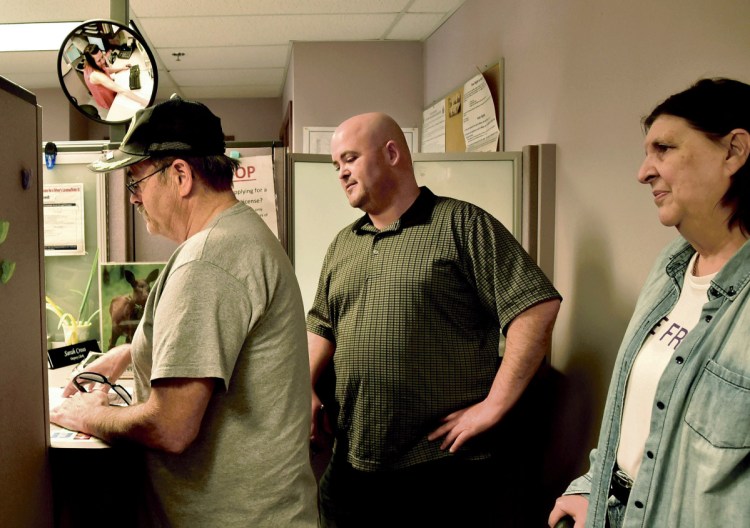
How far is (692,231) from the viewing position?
1.02 meters

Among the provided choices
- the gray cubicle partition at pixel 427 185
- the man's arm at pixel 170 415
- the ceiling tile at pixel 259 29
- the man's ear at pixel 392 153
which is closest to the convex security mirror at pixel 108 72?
the gray cubicle partition at pixel 427 185

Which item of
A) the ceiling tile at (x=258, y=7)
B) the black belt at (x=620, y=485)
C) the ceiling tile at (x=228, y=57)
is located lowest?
the black belt at (x=620, y=485)

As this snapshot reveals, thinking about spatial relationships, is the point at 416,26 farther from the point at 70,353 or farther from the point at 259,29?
the point at 70,353

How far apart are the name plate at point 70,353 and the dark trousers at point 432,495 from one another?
2.68ft

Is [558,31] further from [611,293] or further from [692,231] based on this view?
[692,231]

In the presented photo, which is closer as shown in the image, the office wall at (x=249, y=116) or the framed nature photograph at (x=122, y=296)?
the framed nature photograph at (x=122, y=296)

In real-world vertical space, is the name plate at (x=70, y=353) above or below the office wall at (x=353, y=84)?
below

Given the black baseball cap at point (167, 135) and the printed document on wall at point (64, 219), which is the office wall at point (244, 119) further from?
the black baseball cap at point (167, 135)

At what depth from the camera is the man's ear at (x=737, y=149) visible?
38.0 inches

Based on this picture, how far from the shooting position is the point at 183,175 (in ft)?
3.60

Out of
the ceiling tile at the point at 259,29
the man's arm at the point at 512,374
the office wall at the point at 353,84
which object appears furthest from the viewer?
the office wall at the point at 353,84

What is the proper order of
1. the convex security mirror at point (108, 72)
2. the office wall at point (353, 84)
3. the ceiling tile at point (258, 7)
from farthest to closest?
the office wall at point (353, 84), the ceiling tile at point (258, 7), the convex security mirror at point (108, 72)

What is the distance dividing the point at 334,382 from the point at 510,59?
1.56 metres

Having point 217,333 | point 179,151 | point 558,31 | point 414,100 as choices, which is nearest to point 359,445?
point 217,333
